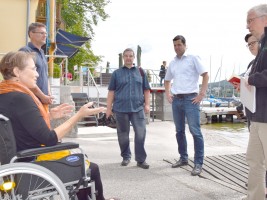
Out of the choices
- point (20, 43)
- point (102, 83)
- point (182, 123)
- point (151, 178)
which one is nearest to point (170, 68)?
point (182, 123)

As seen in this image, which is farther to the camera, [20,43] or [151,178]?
[20,43]

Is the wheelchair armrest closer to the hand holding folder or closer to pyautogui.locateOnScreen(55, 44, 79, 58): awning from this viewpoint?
the hand holding folder

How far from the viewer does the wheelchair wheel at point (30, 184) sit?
95.0 inches

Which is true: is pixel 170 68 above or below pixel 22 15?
below

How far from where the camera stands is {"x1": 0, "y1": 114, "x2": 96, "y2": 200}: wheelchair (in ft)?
7.91

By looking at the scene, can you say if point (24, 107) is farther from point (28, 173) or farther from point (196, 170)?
point (196, 170)

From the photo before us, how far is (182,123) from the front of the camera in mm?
5469

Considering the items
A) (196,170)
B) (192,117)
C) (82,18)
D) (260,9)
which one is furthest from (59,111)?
(82,18)

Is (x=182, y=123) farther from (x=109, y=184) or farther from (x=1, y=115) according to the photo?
(x=1, y=115)

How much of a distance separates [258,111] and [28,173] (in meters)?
2.07

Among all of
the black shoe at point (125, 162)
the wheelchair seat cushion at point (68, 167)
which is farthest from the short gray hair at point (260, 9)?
the black shoe at point (125, 162)

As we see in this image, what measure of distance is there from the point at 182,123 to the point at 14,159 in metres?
3.40

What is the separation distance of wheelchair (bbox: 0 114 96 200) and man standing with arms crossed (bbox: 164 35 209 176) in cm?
290

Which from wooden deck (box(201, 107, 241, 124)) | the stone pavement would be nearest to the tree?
wooden deck (box(201, 107, 241, 124))
